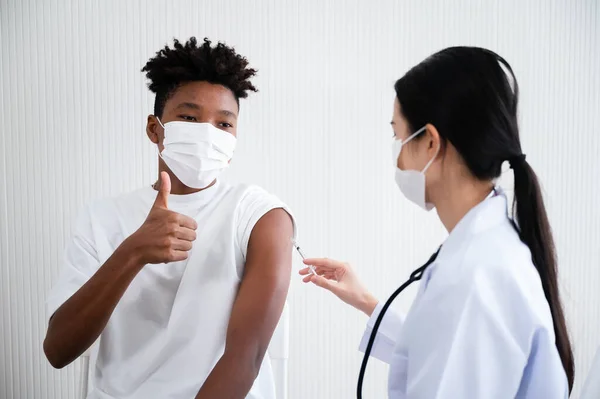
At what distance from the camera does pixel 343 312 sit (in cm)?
198

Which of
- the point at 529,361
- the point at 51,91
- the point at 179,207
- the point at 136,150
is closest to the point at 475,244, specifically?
the point at 529,361

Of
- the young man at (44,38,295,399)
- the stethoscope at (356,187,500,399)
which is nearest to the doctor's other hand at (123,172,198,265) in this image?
the young man at (44,38,295,399)

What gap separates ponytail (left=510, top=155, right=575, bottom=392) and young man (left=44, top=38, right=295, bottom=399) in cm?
55

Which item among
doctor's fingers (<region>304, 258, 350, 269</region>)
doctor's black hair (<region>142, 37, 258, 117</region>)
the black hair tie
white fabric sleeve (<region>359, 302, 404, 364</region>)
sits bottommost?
white fabric sleeve (<region>359, 302, 404, 364</region>)

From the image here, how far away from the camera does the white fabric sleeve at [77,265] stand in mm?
1265

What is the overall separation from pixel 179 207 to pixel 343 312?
0.90 metres

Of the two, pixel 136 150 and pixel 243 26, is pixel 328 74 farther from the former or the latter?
pixel 136 150

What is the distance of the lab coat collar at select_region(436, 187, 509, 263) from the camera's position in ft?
2.79

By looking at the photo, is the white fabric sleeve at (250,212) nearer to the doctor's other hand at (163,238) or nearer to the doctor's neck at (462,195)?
the doctor's other hand at (163,238)

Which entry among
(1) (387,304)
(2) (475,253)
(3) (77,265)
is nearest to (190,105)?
(3) (77,265)

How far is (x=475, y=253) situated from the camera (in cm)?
79

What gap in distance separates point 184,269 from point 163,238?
24cm

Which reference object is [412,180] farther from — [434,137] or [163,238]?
[163,238]

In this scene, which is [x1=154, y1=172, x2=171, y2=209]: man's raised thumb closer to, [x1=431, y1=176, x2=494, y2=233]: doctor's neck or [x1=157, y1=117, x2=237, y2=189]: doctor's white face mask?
[x1=157, y1=117, x2=237, y2=189]: doctor's white face mask
